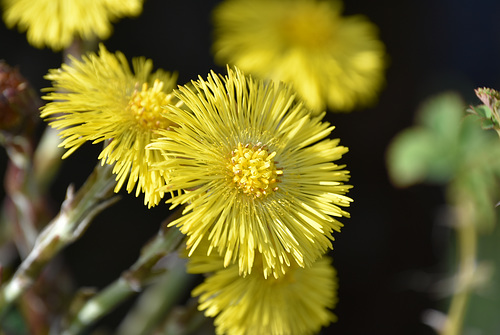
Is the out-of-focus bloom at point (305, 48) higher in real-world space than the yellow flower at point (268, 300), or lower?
higher

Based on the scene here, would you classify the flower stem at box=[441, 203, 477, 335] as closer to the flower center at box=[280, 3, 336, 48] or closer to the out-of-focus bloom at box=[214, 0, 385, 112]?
the out-of-focus bloom at box=[214, 0, 385, 112]

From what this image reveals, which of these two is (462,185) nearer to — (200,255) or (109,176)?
(200,255)

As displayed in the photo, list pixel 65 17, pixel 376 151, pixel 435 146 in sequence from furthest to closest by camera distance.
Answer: pixel 376 151 < pixel 435 146 < pixel 65 17

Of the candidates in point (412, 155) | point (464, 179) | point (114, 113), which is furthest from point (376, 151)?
point (114, 113)

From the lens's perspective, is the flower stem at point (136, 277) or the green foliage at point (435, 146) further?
the green foliage at point (435, 146)

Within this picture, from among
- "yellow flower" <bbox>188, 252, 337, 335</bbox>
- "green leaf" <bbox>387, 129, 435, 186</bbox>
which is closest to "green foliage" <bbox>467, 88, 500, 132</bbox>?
"yellow flower" <bbox>188, 252, 337, 335</bbox>

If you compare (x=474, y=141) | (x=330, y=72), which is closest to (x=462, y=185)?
(x=474, y=141)

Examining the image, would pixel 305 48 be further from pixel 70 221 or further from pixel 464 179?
pixel 70 221

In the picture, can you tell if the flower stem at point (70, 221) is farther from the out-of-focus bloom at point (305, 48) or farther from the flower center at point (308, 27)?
the flower center at point (308, 27)

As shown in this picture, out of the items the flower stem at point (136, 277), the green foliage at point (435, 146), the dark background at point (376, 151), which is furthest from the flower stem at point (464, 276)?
the flower stem at point (136, 277)
